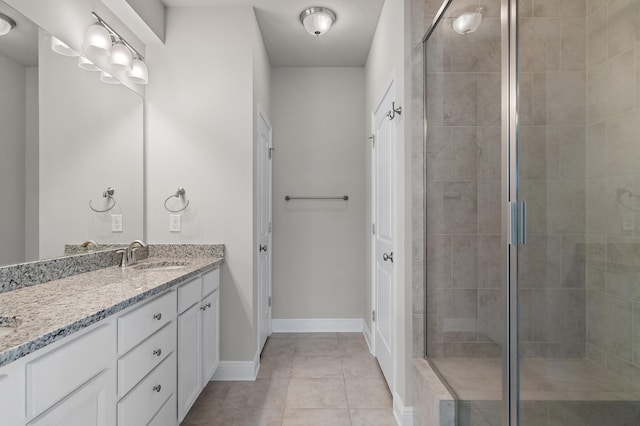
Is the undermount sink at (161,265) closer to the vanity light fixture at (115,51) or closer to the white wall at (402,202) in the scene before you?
the vanity light fixture at (115,51)

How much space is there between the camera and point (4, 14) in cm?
142

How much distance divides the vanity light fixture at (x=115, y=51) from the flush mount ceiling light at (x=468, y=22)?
77.6 inches

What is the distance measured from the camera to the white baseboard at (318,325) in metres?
3.55

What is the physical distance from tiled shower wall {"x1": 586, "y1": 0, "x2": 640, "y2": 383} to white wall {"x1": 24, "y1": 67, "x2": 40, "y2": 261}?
7.28 feet

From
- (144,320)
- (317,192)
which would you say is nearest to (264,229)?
Answer: (317,192)

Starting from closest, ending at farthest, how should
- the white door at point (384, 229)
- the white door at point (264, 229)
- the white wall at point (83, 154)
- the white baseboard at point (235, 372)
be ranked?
the white wall at point (83, 154) < the white door at point (384, 229) < the white baseboard at point (235, 372) < the white door at point (264, 229)

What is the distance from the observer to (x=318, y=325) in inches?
140

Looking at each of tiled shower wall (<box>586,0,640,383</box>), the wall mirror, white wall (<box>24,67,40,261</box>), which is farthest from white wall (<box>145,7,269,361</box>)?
tiled shower wall (<box>586,0,640,383</box>)

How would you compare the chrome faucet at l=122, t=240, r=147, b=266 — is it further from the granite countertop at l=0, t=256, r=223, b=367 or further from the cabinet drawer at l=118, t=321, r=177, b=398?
the cabinet drawer at l=118, t=321, r=177, b=398

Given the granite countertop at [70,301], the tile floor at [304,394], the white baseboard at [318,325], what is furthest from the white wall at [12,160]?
the white baseboard at [318,325]

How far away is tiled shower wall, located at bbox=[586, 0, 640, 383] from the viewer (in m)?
0.98

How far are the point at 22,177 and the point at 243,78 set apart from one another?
1.53 meters

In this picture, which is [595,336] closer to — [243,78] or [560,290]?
[560,290]

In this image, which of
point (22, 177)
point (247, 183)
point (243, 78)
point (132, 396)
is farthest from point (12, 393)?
point (243, 78)
